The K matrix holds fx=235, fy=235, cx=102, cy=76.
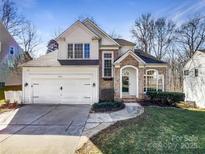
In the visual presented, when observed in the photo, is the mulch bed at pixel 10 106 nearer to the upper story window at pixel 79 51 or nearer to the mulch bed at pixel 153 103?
the upper story window at pixel 79 51

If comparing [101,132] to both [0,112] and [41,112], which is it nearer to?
[41,112]

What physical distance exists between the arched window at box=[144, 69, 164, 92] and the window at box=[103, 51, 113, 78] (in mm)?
3032

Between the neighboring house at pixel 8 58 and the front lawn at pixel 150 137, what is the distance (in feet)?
50.2

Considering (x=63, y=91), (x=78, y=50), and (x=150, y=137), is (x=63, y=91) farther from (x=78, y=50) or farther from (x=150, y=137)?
(x=150, y=137)

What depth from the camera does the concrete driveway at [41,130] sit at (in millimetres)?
7951

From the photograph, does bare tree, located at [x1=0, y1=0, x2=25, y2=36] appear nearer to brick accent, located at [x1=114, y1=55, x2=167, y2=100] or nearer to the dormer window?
the dormer window

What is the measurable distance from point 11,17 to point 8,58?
1159 centimetres

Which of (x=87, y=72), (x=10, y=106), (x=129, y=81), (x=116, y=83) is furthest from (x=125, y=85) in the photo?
(x=10, y=106)

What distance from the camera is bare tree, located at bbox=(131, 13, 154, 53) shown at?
38.6 m

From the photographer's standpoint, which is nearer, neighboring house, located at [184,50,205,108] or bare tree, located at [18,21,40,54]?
neighboring house, located at [184,50,205,108]

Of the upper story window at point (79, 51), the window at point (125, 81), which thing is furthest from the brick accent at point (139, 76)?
the upper story window at point (79, 51)

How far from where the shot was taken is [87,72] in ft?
59.2

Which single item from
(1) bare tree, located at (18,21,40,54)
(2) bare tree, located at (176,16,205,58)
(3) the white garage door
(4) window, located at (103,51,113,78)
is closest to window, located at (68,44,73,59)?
(3) the white garage door

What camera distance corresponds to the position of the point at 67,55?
18859 millimetres
